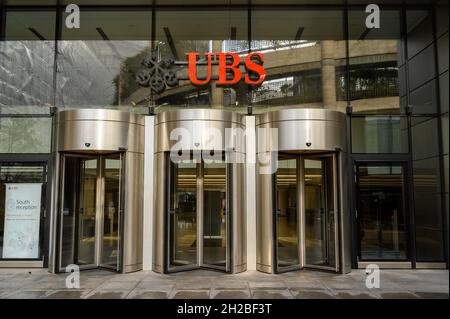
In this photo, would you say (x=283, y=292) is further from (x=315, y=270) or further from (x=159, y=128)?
(x=159, y=128)

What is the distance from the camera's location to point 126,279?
285 inches

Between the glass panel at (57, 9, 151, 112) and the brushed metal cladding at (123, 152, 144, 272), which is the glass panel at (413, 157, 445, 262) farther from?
the glass panel at (57, 9, 151, 112)

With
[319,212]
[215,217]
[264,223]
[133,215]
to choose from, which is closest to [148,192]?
[133,215]

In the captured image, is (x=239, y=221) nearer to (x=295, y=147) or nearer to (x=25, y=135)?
(x=295, y=147)

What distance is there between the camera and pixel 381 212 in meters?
8.57

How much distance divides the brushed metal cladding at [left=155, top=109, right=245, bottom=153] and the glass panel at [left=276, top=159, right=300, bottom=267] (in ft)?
3.50

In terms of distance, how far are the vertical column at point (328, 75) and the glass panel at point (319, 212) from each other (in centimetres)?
143

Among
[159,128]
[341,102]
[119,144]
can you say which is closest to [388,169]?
[341,102]

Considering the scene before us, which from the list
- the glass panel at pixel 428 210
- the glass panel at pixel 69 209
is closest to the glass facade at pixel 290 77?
the glass panel at pixel 428 210

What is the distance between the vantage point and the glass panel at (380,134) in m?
8.70

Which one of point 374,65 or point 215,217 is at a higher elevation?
point 374,65

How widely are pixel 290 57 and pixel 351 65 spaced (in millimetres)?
1363

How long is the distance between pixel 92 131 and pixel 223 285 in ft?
12.5

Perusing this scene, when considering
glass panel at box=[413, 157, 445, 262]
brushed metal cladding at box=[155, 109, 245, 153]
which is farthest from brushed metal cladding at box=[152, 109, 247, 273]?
glass panel at box=[413, 157, 445, 262]
